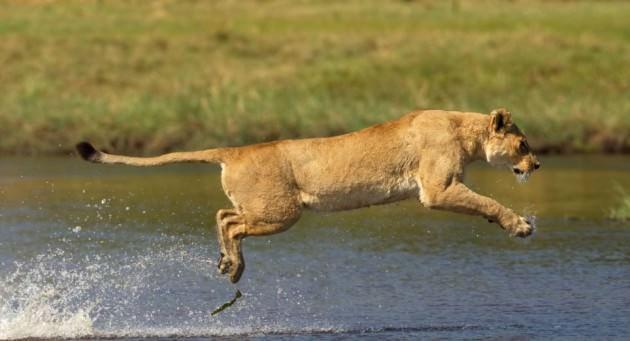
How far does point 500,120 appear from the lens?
10.0 metres

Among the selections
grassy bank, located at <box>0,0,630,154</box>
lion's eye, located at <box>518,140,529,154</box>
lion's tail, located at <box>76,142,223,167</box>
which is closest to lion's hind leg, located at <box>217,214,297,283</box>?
lion's tail, located at <box>76,142,223,167</box>

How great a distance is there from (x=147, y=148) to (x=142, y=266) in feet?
28.5

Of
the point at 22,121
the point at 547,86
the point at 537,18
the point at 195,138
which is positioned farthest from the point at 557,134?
the point at 537,18

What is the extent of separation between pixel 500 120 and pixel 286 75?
Result: 16818 mm

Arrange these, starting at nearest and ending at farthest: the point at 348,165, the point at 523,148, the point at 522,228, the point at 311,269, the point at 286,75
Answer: the point at 522,228 → the point at 348,165 → the point at 523,148 → the point at 311,269 → the point at 286,75

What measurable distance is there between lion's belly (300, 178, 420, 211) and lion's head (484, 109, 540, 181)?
1.88ft

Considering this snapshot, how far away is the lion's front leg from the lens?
974 cm

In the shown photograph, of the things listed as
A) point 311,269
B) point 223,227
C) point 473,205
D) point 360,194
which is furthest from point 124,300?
point 473,205

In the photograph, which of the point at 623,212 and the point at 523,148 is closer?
the point at 523,148

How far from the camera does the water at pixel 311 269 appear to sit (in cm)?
1124

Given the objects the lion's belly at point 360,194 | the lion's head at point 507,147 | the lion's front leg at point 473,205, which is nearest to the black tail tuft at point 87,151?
the lion's belly at point 360,194

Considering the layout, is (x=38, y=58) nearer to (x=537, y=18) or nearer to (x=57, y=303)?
(x=537, y=18)

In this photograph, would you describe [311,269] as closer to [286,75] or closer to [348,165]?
[348,165]

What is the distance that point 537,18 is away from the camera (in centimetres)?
3628
